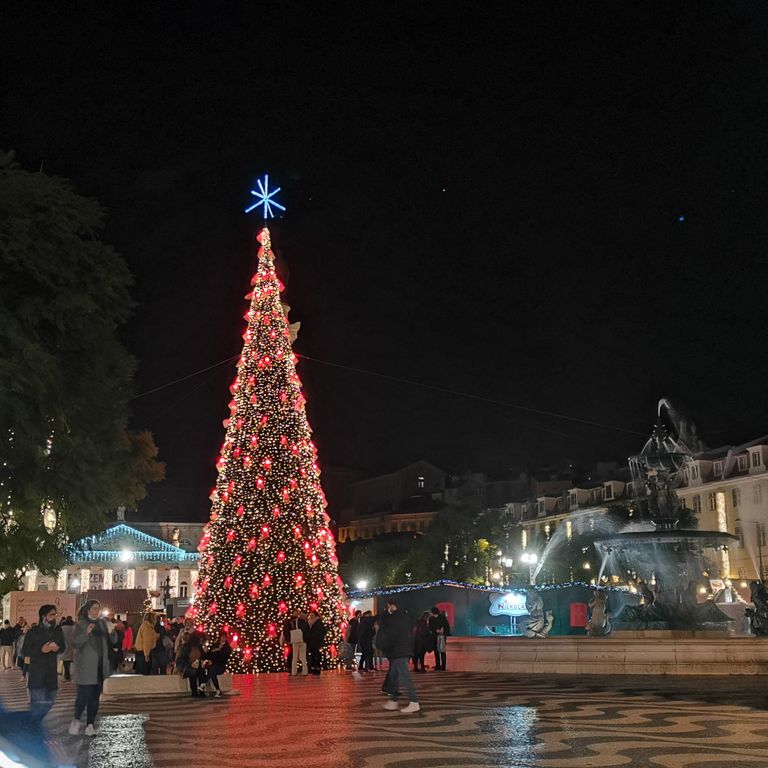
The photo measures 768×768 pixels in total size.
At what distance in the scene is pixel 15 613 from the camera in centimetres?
2739

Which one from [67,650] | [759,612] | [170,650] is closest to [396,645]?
[67,650]

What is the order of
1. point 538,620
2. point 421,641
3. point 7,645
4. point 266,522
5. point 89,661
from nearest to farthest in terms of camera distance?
point 89,661 → point 421,641 → point 266,522 → point 538,620 → point 7,645

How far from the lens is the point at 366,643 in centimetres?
2564

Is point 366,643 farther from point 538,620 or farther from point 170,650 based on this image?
point 538,620

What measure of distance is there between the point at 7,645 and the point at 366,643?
41.6 feet

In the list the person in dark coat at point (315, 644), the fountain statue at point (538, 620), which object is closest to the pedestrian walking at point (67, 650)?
the person in dark coat at point (315, 644)

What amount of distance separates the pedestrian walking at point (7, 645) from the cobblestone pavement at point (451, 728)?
12.1m

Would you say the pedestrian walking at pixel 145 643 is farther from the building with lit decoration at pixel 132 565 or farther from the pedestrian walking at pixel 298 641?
the building with lit decoration at pixel 132 565

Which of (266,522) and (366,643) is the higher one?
(266,522)

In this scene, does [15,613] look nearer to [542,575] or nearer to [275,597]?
[275,597]

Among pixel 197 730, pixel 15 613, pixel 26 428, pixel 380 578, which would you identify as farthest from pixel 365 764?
pixel 380 578

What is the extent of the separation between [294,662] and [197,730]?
36.5 feet

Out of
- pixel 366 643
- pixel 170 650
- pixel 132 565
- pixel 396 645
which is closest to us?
pixel 396 645

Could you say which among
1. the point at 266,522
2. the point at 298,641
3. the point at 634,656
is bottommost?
the point at 634,656
